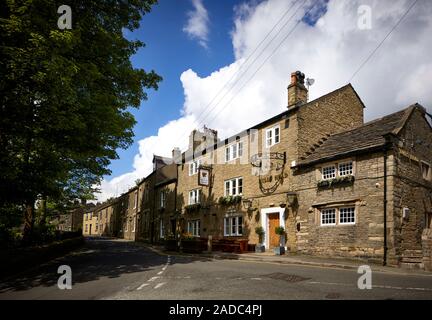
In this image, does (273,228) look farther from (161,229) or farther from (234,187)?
(161,229)

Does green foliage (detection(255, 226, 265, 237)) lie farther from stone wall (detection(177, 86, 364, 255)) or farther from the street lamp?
the street lamp

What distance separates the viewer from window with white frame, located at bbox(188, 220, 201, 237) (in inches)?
1201

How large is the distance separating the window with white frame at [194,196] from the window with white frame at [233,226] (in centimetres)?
515

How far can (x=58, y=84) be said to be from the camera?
1028 centimetres

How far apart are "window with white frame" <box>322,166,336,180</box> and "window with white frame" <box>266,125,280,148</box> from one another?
14.9 ft

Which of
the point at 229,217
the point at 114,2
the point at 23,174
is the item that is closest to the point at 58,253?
the point at 23,174

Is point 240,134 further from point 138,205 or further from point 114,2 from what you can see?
point 138,205

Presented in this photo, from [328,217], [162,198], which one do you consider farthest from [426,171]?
[162,198]

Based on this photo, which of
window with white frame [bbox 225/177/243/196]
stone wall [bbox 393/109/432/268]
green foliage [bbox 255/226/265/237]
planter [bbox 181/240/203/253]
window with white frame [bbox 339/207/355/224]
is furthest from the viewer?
window with white frame [bbox 225/177/243/196]

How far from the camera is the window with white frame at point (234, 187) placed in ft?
85.5

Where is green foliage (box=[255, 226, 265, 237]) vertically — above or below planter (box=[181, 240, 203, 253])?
above

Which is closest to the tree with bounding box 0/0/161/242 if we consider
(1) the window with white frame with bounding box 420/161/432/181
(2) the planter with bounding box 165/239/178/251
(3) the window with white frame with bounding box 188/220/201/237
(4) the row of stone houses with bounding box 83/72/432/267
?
(4) the row of stone houses with bounding box 83/72/432/267
